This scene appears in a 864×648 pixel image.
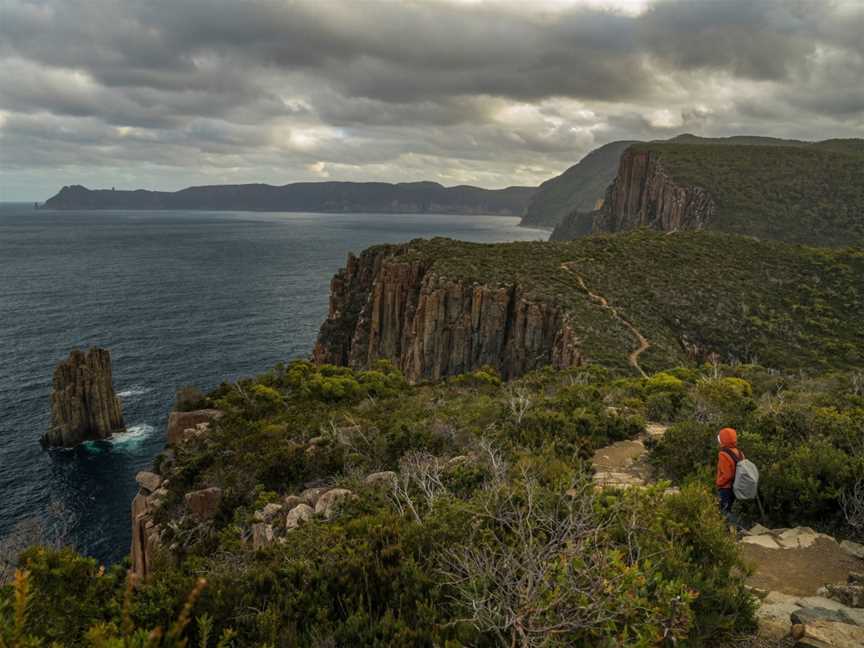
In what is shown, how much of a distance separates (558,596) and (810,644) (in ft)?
11.1

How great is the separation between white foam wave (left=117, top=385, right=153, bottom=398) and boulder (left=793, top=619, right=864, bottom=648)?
2485 inches

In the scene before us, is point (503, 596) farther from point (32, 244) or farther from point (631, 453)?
point (32, 244)

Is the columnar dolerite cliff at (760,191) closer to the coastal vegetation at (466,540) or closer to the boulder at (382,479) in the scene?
the coastal vegetation at (466,540)

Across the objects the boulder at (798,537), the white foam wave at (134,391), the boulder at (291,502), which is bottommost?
the white foam wave at (134,391)

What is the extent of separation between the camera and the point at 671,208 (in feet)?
403

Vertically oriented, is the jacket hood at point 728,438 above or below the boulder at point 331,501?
above

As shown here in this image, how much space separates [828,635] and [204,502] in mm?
15861

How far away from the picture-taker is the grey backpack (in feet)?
33.5

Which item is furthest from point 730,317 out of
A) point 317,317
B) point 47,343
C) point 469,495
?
point 47,343

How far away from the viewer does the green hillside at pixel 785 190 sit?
94.4 m

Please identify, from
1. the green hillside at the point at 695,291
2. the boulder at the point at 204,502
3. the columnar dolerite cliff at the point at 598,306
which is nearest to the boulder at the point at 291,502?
the boulder at the point at 204,502

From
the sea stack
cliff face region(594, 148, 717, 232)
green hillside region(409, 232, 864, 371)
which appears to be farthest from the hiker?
cliff face region(594, 148, 717, 232)

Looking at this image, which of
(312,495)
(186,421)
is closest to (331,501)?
(312,495)

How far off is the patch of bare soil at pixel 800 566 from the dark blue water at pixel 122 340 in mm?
36498
